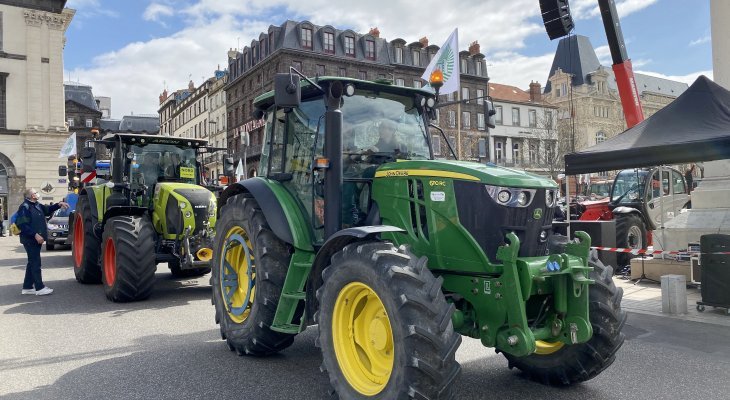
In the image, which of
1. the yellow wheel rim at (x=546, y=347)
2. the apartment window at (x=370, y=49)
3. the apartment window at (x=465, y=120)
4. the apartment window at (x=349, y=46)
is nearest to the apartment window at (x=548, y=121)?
the apartment window at (x=465, y=120)

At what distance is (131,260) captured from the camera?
7.95m

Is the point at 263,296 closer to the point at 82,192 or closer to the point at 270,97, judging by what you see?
the point at 270,97

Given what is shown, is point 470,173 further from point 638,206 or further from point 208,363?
point 638,206

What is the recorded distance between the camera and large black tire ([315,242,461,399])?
326 centimetres

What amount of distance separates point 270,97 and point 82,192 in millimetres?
7239

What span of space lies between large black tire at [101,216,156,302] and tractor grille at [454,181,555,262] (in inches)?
226

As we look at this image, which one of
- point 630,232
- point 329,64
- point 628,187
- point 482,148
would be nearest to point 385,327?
point 482,148

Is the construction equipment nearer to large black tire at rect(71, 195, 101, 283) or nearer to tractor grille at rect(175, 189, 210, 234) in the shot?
tractor grille at rect(175, 189, 210, 234)

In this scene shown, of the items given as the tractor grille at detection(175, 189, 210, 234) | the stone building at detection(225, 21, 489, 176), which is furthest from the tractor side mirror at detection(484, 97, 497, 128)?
the stone building at detection(225, 21, 489, 176)

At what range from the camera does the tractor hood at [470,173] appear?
390cm

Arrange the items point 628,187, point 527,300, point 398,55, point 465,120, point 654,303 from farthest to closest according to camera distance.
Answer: point 465,120 → point 398,55 → point 628,187 → point 654,303 → point 527,300

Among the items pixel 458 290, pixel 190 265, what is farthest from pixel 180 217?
pixel 458 290

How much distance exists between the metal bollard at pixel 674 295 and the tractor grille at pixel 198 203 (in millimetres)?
6865

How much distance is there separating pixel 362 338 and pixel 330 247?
0.71 metres
